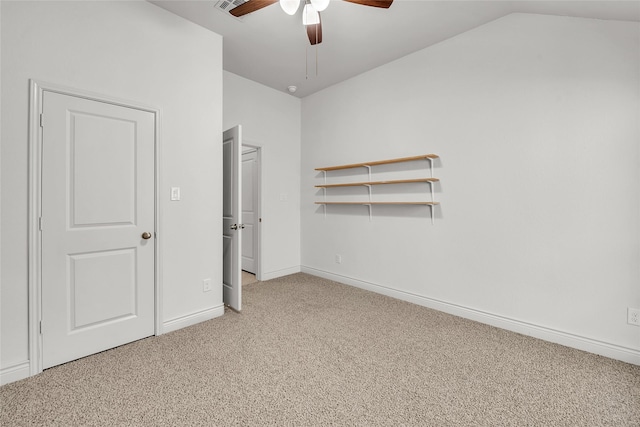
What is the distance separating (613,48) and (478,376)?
2.52 metres

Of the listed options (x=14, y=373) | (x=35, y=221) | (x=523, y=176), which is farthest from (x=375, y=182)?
(x=14, y=373)

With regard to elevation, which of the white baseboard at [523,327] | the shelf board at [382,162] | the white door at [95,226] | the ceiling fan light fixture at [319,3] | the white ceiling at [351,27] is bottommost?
the white baseboard at [523,327]

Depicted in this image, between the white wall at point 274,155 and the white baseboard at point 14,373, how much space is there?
253cm

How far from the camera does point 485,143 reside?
107 inches

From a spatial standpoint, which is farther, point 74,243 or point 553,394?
point 74,243

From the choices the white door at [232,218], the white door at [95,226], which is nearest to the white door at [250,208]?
the white door at [232,218]

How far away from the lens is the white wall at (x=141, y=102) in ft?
5.93

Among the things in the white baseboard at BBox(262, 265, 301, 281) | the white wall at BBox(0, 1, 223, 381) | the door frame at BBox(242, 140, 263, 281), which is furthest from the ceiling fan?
the white baseboard at BBox(262, 265, 301, 281)

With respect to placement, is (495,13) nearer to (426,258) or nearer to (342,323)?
(426,258)

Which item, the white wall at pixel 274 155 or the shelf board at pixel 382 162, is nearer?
the shelf board at pixel 382 162

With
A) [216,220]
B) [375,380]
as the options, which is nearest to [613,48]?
[375,380]

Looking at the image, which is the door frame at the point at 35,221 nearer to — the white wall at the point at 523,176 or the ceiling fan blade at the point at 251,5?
the ceiling fan blade at the point at 251,5

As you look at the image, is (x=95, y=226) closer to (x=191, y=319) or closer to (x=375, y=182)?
(x=191, y=319)

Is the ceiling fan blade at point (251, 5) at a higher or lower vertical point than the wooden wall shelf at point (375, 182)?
higher
